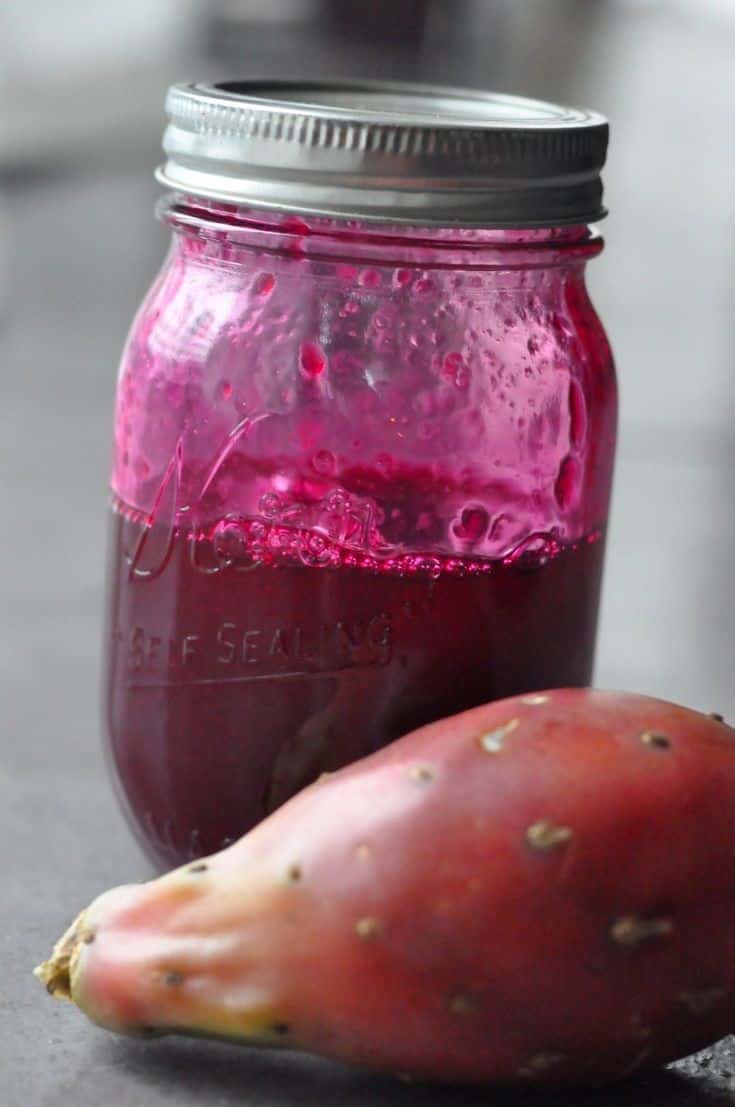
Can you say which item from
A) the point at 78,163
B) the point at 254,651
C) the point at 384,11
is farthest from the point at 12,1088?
the point at 384,11

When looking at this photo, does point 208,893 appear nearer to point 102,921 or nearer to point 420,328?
point 102,921

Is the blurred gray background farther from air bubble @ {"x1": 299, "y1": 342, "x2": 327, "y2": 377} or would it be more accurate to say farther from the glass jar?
air bubble @ {"x1": 299, "y1": 342, "x2": 327, "y2": 377}

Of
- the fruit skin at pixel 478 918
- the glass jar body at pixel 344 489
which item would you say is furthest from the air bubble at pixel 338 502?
the fruit skin at pixel 478 918

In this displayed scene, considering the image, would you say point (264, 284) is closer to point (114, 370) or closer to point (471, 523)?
point (471, 523)

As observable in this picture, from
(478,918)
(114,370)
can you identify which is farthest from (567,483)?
(114,370)

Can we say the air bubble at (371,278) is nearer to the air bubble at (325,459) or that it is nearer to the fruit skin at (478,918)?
the air bubble at (325,459)

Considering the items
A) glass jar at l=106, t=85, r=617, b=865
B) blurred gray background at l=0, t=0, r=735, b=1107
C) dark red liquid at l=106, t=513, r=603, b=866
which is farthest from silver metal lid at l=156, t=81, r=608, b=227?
blurred gray background at l=0, t=0, r=735, b=1107
